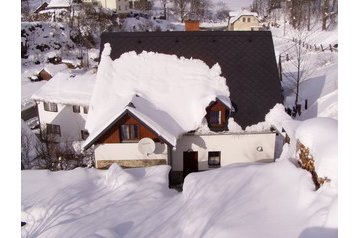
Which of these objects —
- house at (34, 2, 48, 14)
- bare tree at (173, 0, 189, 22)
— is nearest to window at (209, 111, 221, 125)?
bare tree at (173, 0, 189, 22)

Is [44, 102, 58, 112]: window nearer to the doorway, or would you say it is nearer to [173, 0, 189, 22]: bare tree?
the doorway

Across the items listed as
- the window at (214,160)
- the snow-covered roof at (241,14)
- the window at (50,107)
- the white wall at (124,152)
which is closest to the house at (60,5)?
the snow-covered roof at (241,14)

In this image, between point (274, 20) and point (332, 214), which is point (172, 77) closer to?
point (332, 214)

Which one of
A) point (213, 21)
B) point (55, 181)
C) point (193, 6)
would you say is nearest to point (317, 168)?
point (55, 181)

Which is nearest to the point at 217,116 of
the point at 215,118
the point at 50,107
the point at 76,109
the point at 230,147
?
the point at 215,118

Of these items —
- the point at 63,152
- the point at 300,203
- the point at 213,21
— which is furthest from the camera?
the point at 213,21

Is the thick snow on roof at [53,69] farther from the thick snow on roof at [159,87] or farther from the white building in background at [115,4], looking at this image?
the white building in background at [115,4]
